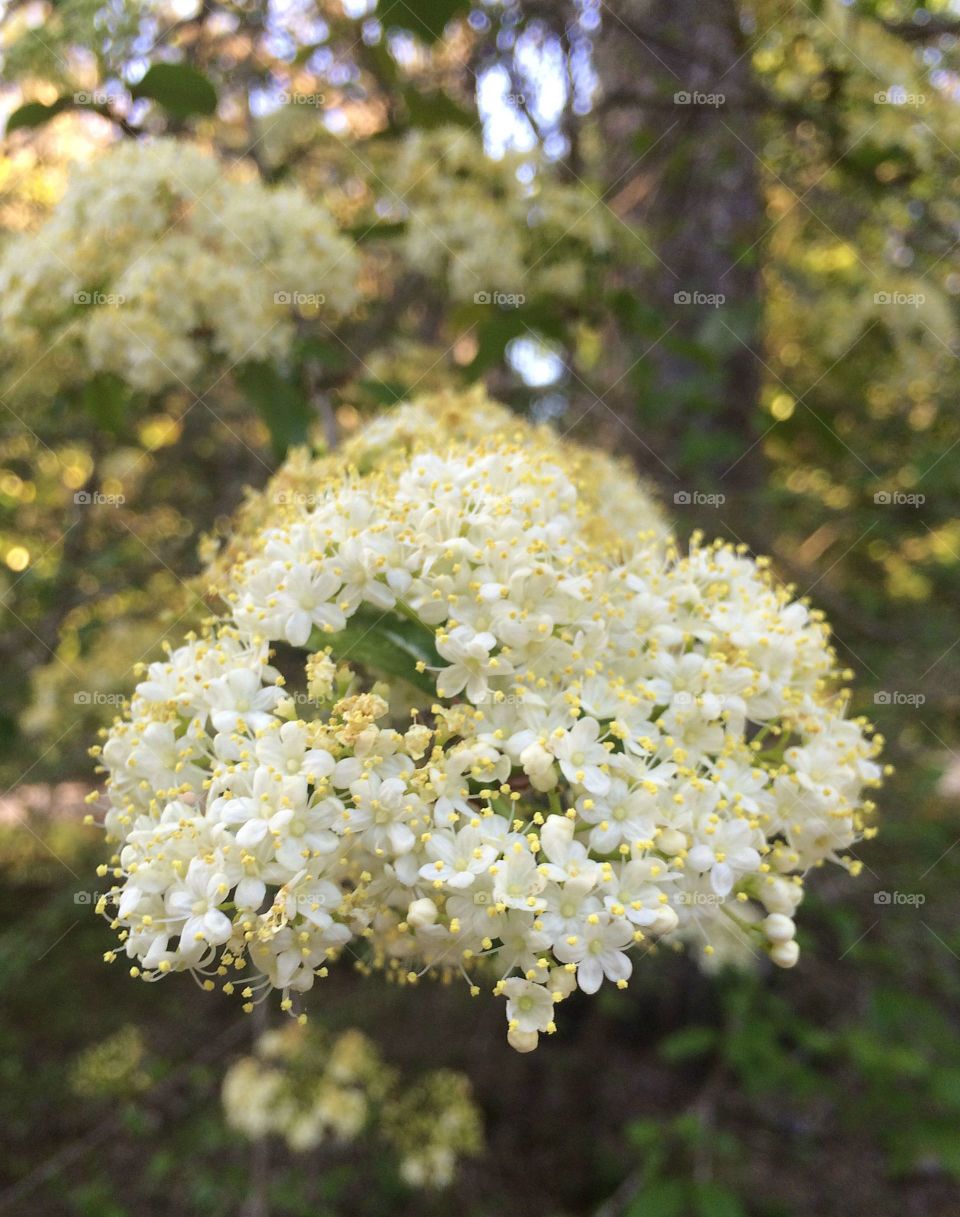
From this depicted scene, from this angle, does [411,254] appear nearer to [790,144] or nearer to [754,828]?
[790,144]

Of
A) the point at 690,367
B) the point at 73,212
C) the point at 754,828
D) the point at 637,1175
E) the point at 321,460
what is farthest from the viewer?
the point at 690,367

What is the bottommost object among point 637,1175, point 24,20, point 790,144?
point 637,1175

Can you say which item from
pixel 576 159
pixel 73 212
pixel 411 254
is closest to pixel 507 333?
pixel 411 254

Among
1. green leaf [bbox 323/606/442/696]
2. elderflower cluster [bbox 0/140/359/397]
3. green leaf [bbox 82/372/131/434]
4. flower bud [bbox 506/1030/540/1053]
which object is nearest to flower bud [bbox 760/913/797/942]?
flower bud [bbox 506/1030/540/1053]

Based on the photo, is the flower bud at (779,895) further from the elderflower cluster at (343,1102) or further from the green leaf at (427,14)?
the elderflower cluster at (343,1102)

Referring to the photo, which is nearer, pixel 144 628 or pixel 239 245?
pixel 239 245

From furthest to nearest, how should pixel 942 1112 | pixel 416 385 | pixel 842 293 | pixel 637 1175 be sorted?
pixel 842 293, pixel 637 1175, pixel 416 385, pixel 942 1112

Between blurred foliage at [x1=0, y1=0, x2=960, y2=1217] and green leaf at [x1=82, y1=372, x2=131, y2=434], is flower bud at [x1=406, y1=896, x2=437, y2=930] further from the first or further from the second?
green leaf at [x1=82, y1=372, x2=131, y2=434]
